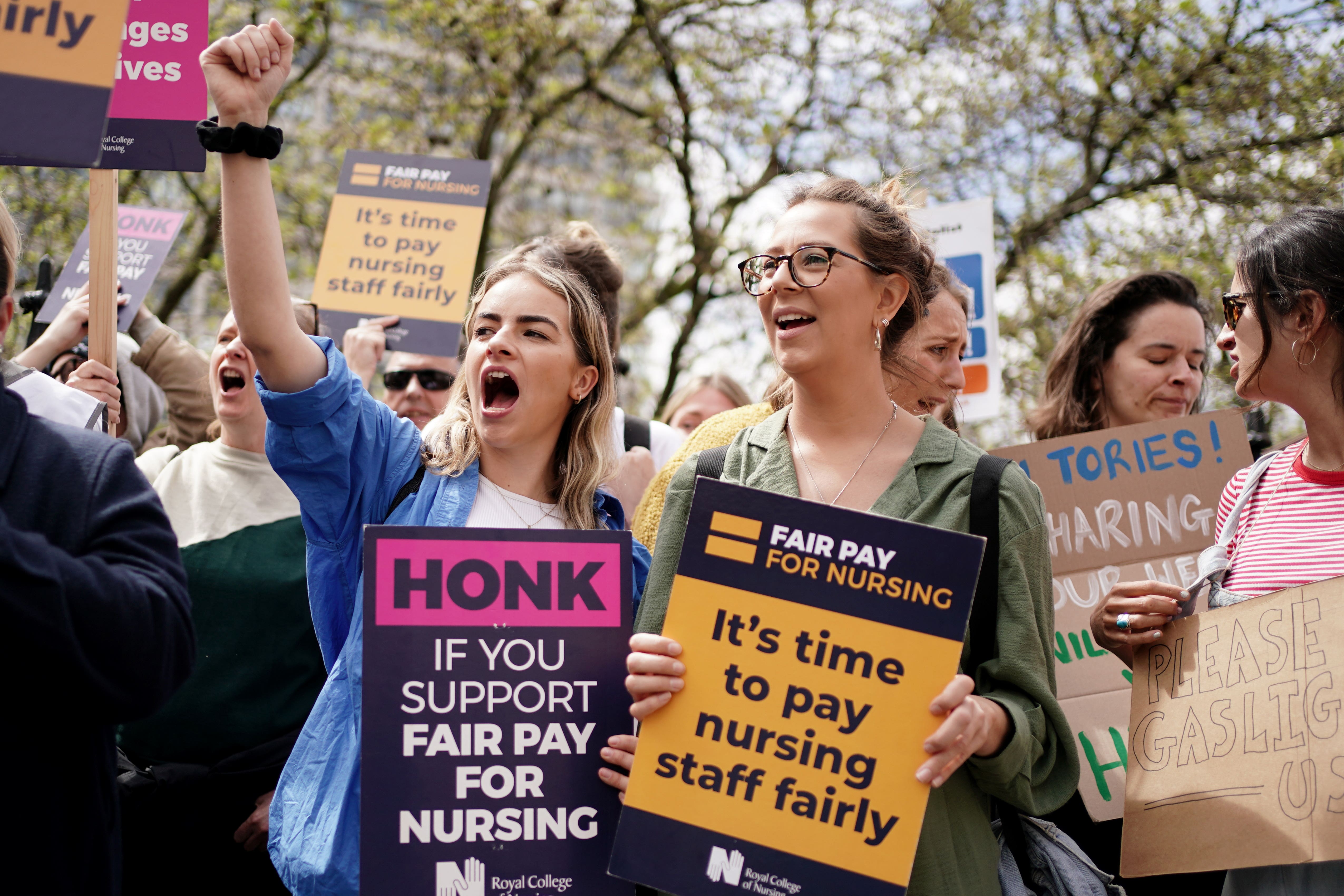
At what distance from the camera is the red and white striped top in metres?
2.24

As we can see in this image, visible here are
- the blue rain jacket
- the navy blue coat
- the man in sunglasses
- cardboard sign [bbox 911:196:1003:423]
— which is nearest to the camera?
Answer: the navy blue coat

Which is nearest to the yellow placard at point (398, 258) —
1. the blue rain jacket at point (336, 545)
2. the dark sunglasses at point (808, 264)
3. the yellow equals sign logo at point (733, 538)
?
the blue rain jacket at point (336, 545)

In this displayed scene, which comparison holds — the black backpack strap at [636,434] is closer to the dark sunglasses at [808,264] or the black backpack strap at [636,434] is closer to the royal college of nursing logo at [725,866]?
the dark sunglasses at [808,264]

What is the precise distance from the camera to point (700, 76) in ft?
34.4

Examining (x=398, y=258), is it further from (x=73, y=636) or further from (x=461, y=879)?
(x=73, y=636)

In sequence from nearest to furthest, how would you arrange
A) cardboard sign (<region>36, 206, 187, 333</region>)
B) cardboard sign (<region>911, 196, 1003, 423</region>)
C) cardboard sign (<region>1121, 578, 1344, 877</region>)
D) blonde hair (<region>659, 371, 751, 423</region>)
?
cardboard sign (<region>1121, 578, 1344, 877</region>) < cardboard sign (<region>36, 206, 187, 333</region>) < cardboard sign (<region>911, 196, 1003, 423</region>) < blonde hair (<region>659, 371, 751, 423</region>)

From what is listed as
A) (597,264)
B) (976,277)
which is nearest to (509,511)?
(597,264)

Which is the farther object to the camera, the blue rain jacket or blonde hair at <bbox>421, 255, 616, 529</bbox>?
blonde hair at <bbox>421, 255, 616, 529</bbox>

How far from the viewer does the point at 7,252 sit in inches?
65.7

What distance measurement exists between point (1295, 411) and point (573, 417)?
5.51 feet

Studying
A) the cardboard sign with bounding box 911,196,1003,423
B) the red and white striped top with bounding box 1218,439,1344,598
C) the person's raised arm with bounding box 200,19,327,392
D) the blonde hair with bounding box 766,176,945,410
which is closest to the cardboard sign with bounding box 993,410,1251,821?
the red and white striped top with bounding box 1218,439,1344,598

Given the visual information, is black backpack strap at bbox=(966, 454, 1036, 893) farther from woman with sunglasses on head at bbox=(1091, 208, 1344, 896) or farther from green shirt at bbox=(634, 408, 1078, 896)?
woman with sunglasses on head at bbox=(1091, 208, 1344, 896)

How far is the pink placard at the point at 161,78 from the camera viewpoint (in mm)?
2693

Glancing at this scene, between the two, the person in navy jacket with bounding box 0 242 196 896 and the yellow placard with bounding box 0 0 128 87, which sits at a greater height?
the yellow placard with bounding box 0 0 128 87
